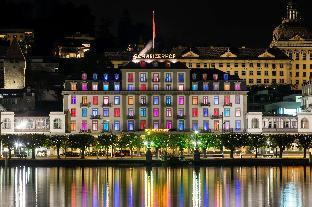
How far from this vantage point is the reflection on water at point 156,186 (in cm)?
8649

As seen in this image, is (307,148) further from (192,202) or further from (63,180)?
(192,202)

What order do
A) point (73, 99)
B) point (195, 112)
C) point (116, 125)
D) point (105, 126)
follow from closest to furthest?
point (73, 99)
point (105, 126)
point (116, 125)
point (195, 112)

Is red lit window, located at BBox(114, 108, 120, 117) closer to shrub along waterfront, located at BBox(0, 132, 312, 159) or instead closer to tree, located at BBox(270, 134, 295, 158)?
shrub along waterfront, located at BBox(0, 132, 312, 159)

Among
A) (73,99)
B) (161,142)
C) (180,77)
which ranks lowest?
(161,142)

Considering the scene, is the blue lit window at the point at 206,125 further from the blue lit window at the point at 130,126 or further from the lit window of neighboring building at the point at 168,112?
the blue lit window at the point at 130,126

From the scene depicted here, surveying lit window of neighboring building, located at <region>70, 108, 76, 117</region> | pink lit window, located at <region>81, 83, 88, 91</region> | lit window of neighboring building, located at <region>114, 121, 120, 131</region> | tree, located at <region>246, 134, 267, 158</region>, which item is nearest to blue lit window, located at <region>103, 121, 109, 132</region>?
lit window of neighboring building, located at <region>114, 121, 120, 131</region>

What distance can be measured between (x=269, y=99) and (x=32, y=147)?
175 feet

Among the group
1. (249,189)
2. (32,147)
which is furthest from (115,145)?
(249,189)

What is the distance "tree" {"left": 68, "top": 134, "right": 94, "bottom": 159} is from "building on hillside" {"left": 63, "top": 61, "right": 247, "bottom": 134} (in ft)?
34.9

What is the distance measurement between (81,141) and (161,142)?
9.24 meters

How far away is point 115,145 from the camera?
447 ft

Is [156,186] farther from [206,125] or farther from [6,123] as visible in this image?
[6,123]

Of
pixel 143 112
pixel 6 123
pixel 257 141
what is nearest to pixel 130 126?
pixel 143 112

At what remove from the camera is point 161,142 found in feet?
449
